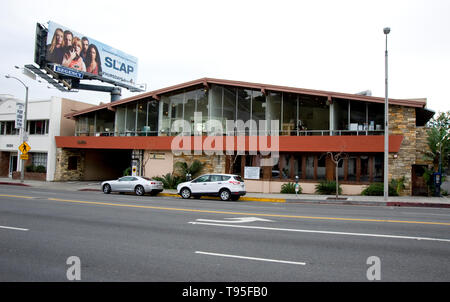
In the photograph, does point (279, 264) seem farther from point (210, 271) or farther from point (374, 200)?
point (374, 200)

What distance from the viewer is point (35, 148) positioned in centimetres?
3116

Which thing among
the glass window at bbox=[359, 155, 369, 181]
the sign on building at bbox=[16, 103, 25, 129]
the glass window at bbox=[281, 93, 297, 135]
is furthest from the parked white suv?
the sign on building at bbox=[16, 103, 25, 129]

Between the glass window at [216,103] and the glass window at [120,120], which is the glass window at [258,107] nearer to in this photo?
the glass window at [216,103]

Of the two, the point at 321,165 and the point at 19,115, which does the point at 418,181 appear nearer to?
the point at 321,165

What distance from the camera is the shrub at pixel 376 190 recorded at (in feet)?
64.8

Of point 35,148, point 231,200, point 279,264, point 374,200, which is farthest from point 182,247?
point 35,148

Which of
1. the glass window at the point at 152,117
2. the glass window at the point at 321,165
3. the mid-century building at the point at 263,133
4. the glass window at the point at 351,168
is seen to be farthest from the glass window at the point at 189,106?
the glass window at the point at 351,168

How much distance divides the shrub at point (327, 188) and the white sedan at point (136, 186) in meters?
10.4

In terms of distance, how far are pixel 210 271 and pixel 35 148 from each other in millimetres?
31269

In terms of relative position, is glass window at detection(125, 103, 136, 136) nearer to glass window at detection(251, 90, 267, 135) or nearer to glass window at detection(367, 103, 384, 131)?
glass window at detection(251, 90, 267, 135)

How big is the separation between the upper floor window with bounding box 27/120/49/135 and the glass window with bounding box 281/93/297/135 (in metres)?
22.2

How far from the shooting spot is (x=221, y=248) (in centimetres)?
700

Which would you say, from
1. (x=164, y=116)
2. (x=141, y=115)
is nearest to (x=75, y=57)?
(x=141, y=115)

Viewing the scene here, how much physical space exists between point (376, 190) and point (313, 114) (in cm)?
639
